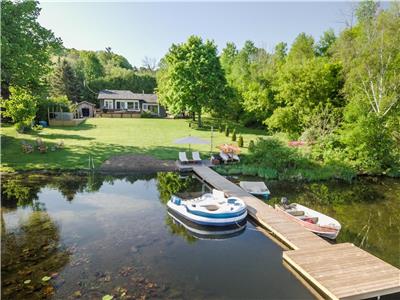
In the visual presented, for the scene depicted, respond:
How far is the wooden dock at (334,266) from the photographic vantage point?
812 cm

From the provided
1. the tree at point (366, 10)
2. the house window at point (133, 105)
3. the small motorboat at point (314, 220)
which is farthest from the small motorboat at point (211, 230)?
the house window at point (133, 105)

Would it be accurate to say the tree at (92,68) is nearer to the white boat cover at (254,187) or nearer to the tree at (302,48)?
the tree at (302,48)

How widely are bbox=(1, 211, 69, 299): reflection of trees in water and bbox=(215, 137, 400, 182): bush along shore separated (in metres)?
13.1

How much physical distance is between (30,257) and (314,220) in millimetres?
11075

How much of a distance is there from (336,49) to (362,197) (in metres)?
17.2

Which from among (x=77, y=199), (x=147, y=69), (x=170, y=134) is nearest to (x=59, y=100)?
(x=170, y=134)

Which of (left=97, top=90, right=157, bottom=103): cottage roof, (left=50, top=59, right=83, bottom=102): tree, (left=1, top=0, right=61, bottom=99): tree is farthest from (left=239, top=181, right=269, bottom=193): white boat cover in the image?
(left=50, top=59, right=83, bottom=102): tree

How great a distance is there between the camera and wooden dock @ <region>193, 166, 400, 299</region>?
812 centimetres

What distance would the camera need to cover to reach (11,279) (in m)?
8.80

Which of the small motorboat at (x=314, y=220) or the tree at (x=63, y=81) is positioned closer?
the small motorboat at (x=314, y=220)

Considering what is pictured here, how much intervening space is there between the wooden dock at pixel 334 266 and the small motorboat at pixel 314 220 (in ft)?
1.06

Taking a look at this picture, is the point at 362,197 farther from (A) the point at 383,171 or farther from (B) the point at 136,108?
(B) the point at 136,108

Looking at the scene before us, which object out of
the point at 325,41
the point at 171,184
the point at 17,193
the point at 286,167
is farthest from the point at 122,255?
the point at 325,41

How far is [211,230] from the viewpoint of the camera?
12.9 m
